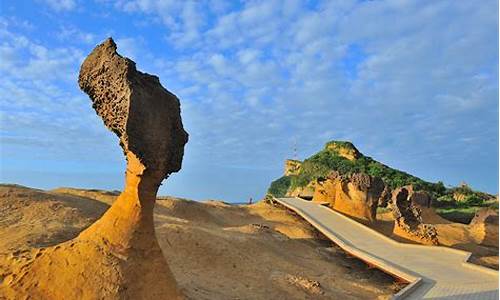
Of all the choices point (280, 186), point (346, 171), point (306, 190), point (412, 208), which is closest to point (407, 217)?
point (412, 208)

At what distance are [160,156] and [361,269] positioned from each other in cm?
1049

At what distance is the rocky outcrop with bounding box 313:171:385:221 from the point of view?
23266 millimetres

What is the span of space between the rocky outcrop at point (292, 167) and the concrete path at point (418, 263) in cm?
2472

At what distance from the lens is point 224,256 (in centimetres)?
1174

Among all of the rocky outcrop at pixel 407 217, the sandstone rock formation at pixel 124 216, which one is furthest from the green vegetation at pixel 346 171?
the sandstone rock formation at pixel 124 216

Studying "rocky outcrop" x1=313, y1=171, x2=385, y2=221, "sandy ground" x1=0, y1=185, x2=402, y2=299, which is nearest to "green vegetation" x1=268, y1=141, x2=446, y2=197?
"rocky outcrop" x1=313, y1=171, x2=385, y2=221

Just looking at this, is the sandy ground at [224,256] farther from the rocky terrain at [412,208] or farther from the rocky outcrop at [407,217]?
the rocky terrain at [412,208]

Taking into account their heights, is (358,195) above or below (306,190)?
below

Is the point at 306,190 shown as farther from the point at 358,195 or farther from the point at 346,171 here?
the point at 358,195

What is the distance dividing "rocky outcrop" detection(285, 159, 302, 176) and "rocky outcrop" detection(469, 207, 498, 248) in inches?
975

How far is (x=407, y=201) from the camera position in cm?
2022

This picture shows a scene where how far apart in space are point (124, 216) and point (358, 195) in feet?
61.4

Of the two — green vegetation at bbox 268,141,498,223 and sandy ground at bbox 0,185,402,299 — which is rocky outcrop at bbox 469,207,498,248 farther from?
sandy ground at bbox 0,185,402,299

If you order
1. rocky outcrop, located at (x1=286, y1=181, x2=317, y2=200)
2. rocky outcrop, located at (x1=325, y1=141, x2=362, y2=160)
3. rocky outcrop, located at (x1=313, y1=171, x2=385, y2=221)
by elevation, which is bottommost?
rocky outcrop, located at (x1=313, y1=171, x2=385, y2=221)
